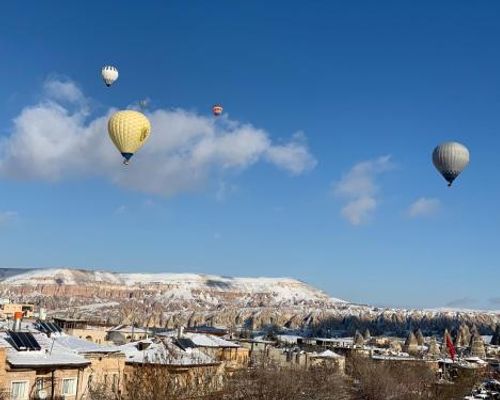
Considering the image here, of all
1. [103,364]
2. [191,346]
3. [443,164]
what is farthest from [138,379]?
[443,164]

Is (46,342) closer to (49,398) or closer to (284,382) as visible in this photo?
(49,398)

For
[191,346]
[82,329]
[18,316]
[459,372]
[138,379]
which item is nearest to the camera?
[138,379]

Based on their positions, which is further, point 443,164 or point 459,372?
point 459,372

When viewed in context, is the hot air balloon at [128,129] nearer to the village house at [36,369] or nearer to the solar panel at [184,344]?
the solar panel at [184,344]

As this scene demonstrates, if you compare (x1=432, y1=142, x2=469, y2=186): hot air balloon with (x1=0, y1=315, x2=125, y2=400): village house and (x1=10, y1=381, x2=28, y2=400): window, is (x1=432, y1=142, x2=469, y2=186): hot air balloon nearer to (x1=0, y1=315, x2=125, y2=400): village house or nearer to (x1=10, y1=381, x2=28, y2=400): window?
(x1=0, y1=315, x2=125, y2=400): village house

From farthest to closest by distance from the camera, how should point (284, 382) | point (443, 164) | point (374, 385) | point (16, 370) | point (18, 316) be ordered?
1. point (443, 164)
2. point (374, 385)
3. point (284, 382)
4. point (18, 316)
5. point (16, 370)

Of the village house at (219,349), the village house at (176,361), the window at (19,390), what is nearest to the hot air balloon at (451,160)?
the village house at (219,349)

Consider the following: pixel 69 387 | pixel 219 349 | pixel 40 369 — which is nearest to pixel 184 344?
pixel 219 349

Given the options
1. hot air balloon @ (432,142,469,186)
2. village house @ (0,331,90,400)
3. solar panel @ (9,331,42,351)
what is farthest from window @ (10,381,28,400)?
hot air balloon @ (432,142,469,186)
